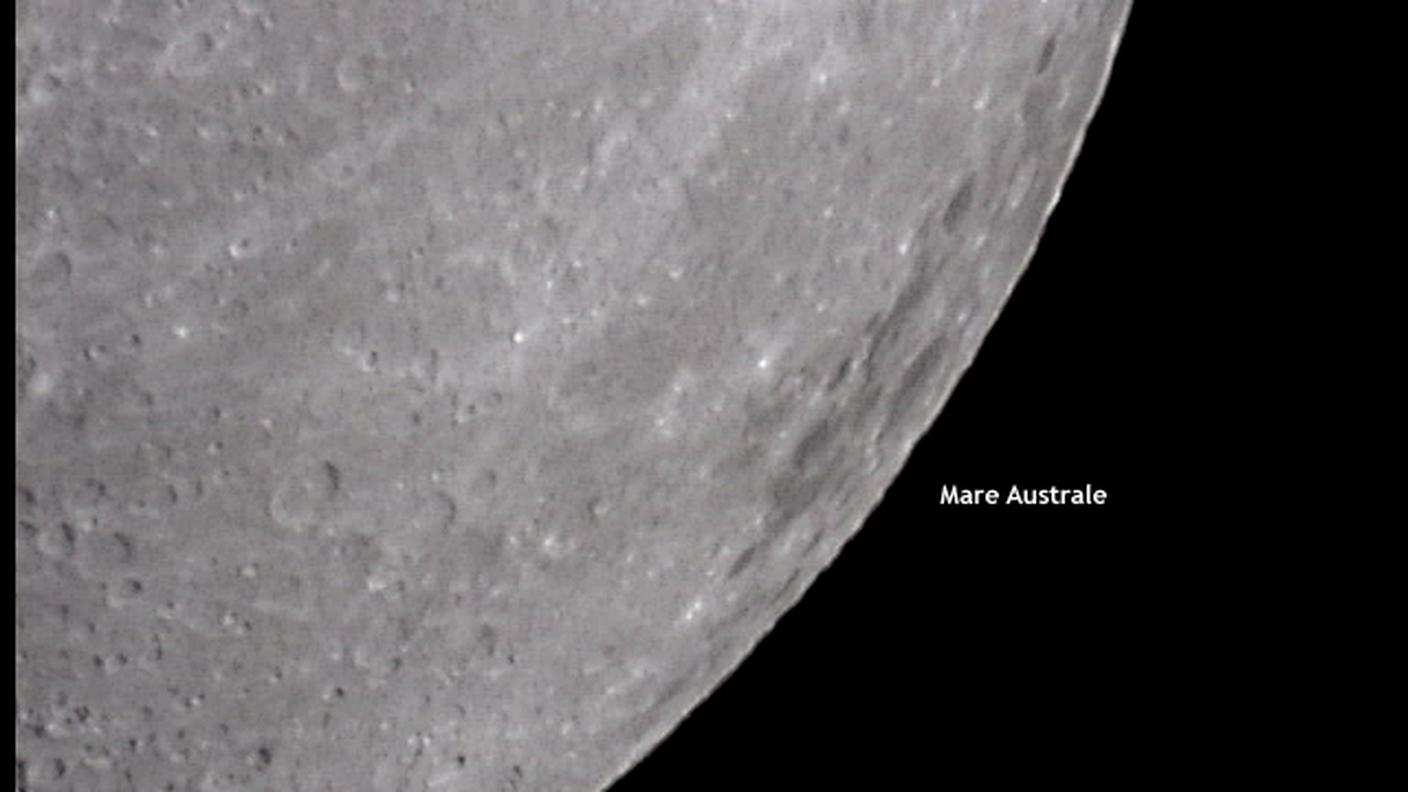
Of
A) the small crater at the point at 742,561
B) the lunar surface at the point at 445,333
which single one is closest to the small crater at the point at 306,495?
the lunar surface at the point at 445,333

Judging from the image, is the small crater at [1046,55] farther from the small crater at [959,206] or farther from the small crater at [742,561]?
the small crater at [742,561]

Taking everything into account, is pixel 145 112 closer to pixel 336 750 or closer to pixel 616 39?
pixel 616 39

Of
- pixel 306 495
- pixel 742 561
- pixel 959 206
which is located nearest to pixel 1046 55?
pixel 959 206

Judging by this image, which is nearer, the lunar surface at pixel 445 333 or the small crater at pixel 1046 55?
the lunar surface at pixel 445 333

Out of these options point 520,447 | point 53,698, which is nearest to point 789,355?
point 520,447

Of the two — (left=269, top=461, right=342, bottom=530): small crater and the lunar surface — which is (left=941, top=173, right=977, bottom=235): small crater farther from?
(left=269, top=461, right=342, bottom=530): small crater

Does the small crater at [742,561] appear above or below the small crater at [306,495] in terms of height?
above

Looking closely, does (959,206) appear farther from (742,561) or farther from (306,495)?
(306,495)

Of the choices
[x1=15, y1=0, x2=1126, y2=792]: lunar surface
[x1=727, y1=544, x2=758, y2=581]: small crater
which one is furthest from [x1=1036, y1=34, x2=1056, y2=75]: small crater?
[x1=727, y1=544, x2=758, y2=581]: small crater

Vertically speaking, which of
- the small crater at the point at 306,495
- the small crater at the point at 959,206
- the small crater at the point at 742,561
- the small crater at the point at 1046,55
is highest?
the small crater at the point at 1046,55
